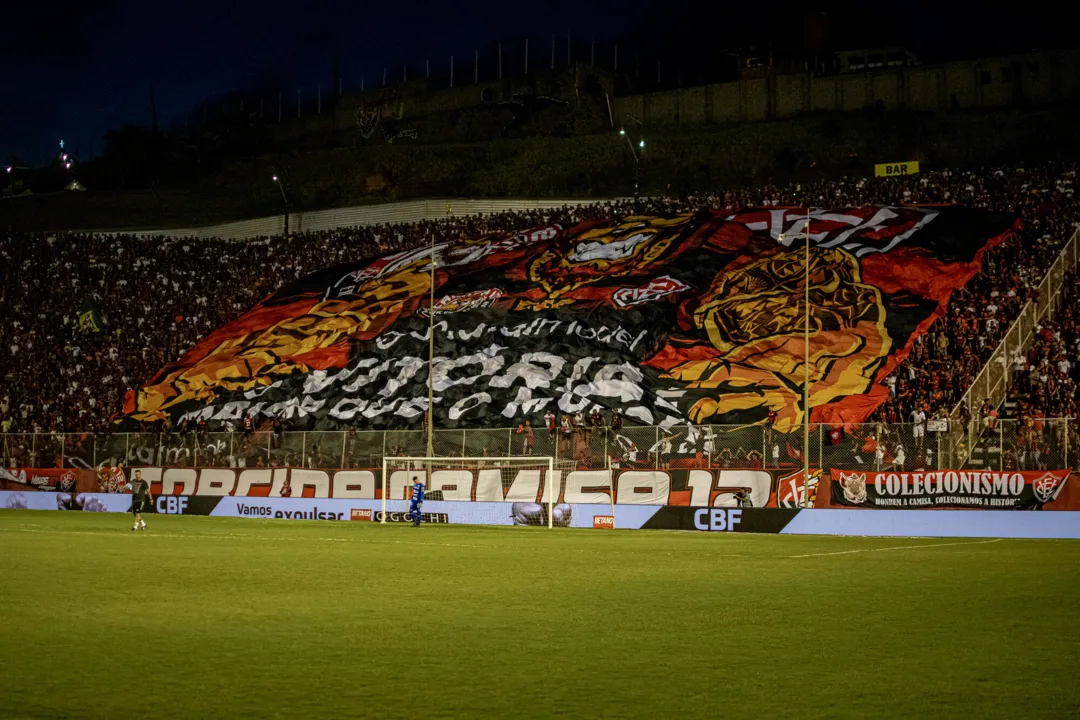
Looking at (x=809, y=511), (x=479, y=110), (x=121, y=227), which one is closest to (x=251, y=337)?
(x=121, y=227)

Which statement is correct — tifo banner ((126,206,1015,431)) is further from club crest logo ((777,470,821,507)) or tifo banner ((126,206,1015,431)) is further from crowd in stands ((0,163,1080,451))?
club crest logo ((777,470,821,507))

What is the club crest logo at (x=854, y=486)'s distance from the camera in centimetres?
3269

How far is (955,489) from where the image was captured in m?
31.6

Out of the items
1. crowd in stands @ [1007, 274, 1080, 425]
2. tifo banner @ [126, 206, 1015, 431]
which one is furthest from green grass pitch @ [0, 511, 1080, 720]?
tifo banner @ [126, 206, 1015, 431]

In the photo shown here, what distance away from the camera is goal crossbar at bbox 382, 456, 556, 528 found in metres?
36.6

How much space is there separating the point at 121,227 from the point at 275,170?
37.1ft

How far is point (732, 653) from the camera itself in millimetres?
10297

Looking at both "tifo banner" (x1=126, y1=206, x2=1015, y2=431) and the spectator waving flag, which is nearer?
"tifo banner" (x1=126, y1=206, x2=1015, y2=431)

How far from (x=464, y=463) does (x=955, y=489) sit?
15363mm

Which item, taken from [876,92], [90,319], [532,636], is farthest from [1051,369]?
[90,319]

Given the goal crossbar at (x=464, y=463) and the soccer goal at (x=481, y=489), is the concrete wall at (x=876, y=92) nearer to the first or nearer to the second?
the goal crossbar at (x=464, y=463)

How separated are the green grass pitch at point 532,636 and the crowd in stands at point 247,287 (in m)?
21.0

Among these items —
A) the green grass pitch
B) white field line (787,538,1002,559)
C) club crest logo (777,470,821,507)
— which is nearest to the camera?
the green grass pitch

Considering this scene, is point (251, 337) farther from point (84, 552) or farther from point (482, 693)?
point (482, 693)
